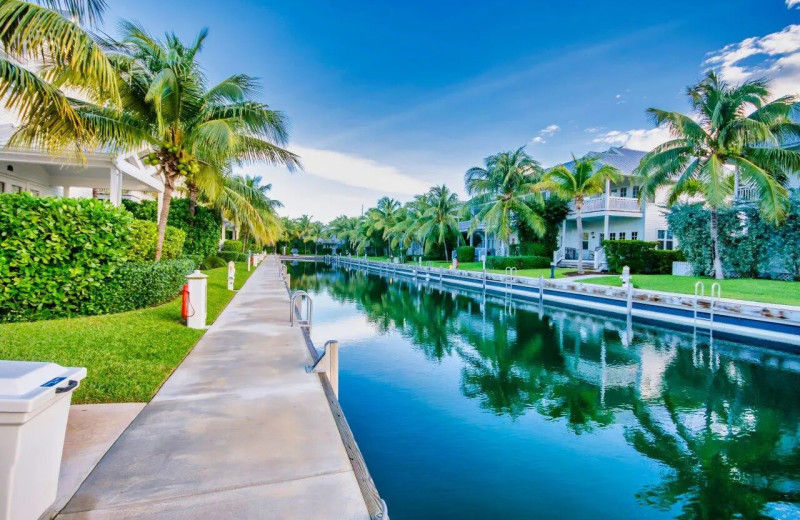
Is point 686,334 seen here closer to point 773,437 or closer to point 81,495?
point 773,437

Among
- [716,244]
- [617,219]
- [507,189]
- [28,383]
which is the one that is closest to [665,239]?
[617,219]

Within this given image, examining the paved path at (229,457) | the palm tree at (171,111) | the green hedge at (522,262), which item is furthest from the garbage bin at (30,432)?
the green hedge at (522,262)

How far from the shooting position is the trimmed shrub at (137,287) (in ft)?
31.3

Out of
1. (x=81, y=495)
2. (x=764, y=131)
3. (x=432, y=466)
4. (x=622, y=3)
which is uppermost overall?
(x=622, y=3)

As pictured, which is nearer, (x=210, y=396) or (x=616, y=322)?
(x=210, y=396)

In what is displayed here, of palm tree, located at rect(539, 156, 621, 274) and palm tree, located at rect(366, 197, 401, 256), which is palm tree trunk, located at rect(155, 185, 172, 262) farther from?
palm tree, located at rect(366, 197, 401, 256)

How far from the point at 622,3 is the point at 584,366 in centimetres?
1489

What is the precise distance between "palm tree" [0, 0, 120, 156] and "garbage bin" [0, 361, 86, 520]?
14.4 feet

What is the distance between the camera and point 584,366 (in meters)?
9.52

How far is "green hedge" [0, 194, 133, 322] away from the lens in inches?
322

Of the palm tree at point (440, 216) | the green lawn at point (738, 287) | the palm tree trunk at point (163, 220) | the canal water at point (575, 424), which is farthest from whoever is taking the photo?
the palm tree at point (440, 216)

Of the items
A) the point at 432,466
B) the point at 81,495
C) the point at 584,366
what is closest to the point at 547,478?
the point at 432,466

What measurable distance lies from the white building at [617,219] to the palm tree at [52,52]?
84.1ft

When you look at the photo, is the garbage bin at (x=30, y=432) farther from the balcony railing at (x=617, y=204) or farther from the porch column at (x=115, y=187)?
the balcony railing at (x=617, y=204)
